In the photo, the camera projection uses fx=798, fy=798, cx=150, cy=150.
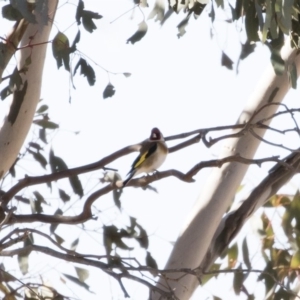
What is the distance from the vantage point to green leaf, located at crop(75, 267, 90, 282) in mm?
3311

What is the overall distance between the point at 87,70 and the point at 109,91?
0.20m

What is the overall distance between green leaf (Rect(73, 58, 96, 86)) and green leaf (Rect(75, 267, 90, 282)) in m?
1.02

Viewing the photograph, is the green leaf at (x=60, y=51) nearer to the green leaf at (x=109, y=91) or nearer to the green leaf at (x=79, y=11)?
the green leaf at (x=79, y=11)

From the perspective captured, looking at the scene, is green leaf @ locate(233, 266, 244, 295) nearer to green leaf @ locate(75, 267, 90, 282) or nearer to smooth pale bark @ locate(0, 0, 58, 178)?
green leaf @ locate(75, 267, 90, 282)

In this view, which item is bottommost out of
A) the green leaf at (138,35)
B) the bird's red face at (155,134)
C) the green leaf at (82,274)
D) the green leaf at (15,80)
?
the green leaf at (82,274)

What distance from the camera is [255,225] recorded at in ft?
12.6

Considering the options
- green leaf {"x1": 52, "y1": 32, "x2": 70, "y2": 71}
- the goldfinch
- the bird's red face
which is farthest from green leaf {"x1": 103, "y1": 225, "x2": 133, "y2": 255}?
green leaf {"x1": 52, "y1": 32, "x2": 70, "y2": 71}

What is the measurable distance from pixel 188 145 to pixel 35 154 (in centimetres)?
132

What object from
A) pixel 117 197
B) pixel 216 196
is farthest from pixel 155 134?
pixel 216 196

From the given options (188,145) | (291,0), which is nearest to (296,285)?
(188,145)

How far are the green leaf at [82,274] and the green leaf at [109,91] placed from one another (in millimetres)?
887

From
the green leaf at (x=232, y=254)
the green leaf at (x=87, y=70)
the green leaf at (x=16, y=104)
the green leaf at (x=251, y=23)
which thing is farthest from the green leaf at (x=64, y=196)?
the green leaf at (x=251, y=23)

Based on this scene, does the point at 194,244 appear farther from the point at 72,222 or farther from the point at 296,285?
the point at 296,285

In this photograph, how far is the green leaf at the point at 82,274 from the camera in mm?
3311
